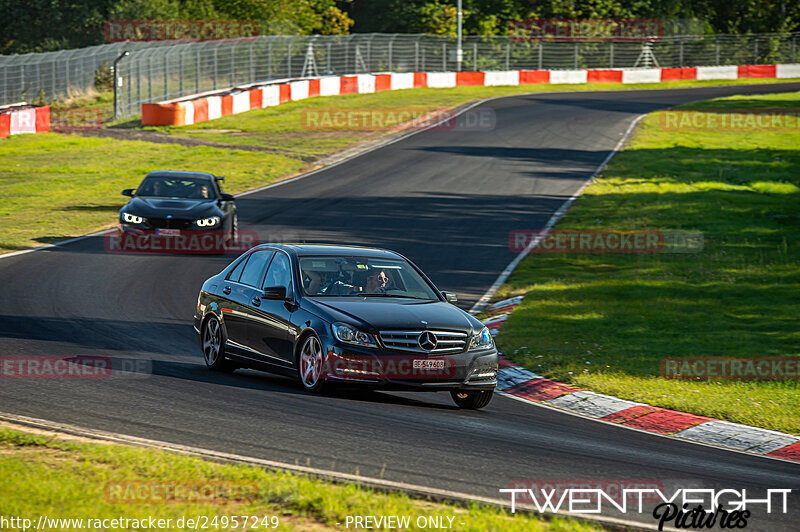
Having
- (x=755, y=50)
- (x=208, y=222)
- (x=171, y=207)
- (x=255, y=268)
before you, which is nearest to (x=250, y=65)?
(x=171, y=207)

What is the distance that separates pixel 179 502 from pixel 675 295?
39.9 feet

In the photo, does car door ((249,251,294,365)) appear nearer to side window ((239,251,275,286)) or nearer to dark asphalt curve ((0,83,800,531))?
side window ((239,251,275,286))

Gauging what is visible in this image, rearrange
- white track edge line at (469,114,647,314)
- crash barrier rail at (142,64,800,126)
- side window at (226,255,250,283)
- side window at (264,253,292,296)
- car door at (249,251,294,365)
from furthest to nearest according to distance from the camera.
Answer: crash barrier rail at (142,64,800,126) → white track edge line at (469,114,647,314) → side window at (226,255,250,283) → side window at (264,253,292,296) → car door at (249,251,294,365)

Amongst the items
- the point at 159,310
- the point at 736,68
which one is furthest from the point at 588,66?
the point at 159,310

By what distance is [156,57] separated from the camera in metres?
46.2

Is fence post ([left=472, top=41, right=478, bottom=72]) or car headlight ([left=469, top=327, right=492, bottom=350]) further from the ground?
fence post ([left=472, top=41, right=478, bottom=72])

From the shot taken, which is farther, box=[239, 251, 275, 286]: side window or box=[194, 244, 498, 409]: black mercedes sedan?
box=[239, 251, 275, 286]: side window

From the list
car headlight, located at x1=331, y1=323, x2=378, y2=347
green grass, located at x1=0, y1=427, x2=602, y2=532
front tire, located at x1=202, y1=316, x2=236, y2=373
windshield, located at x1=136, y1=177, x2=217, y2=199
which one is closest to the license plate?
car headlight, located at x1=331, y1=323, x2=378, y2=347

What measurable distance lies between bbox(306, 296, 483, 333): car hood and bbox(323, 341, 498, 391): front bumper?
10.2 inches

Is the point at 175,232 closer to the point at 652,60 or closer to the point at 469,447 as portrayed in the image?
the point at 469,447

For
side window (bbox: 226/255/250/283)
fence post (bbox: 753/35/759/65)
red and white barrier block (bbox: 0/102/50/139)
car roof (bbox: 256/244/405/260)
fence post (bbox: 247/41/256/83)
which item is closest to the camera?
car roof (bbox: 256/244/405/260)

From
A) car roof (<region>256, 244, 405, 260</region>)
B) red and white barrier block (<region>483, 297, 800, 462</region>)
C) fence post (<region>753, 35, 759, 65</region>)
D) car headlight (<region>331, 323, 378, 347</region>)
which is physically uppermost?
fence post (<region>753, 35, 759, 65</region>)

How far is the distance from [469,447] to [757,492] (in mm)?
2130

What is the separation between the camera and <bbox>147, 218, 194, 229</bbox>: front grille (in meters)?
19.9
